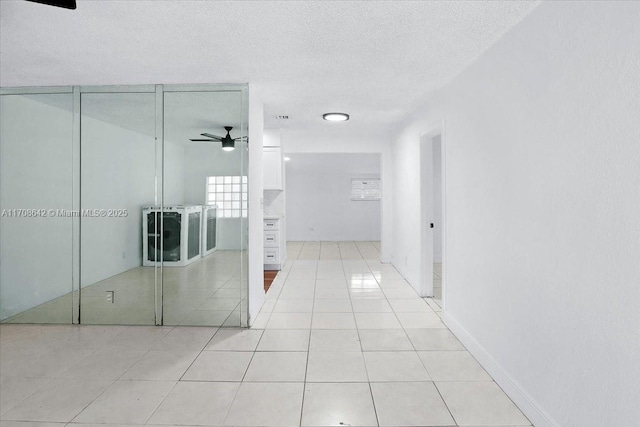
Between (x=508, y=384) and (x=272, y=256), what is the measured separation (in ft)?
15.0

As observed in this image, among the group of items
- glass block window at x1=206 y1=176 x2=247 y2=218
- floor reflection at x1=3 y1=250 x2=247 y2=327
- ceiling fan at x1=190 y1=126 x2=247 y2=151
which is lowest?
floor reflection at x1=3 y1=250 x2=247 y2=327

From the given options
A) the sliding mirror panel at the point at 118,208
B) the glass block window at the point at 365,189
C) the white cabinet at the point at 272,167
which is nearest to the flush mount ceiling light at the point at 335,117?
the white cabinet at the point at 272,167

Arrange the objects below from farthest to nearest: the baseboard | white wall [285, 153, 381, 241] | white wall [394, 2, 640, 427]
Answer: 1. white wall [285, 153, 381, 241]
2. the baseboard
3. white wall [394, 2, 640, 427]

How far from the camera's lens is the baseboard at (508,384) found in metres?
1.94

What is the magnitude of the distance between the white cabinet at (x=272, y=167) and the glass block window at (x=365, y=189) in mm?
4755

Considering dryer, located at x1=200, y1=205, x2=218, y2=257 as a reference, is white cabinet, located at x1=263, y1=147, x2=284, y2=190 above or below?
above

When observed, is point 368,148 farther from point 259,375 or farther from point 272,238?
point 259,375

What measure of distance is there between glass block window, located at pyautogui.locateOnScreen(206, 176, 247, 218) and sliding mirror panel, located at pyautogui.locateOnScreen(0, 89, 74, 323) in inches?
57.0

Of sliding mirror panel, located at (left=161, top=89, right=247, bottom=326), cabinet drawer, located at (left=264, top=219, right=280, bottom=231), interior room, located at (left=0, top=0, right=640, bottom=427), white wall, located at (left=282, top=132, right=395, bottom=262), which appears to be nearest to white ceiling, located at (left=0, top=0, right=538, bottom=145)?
interior room, located at (left=0, top=0, right=640, bottom=427)

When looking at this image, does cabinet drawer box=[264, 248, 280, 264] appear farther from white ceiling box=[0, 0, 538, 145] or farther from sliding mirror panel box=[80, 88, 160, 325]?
white ceiling box=[0, 0, 538, 145]

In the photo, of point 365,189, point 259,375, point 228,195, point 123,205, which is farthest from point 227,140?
point 365,189

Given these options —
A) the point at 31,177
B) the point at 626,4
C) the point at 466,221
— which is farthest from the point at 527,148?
the point at 31,177

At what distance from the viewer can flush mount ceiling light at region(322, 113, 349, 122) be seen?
4.80 meters

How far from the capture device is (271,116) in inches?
196
